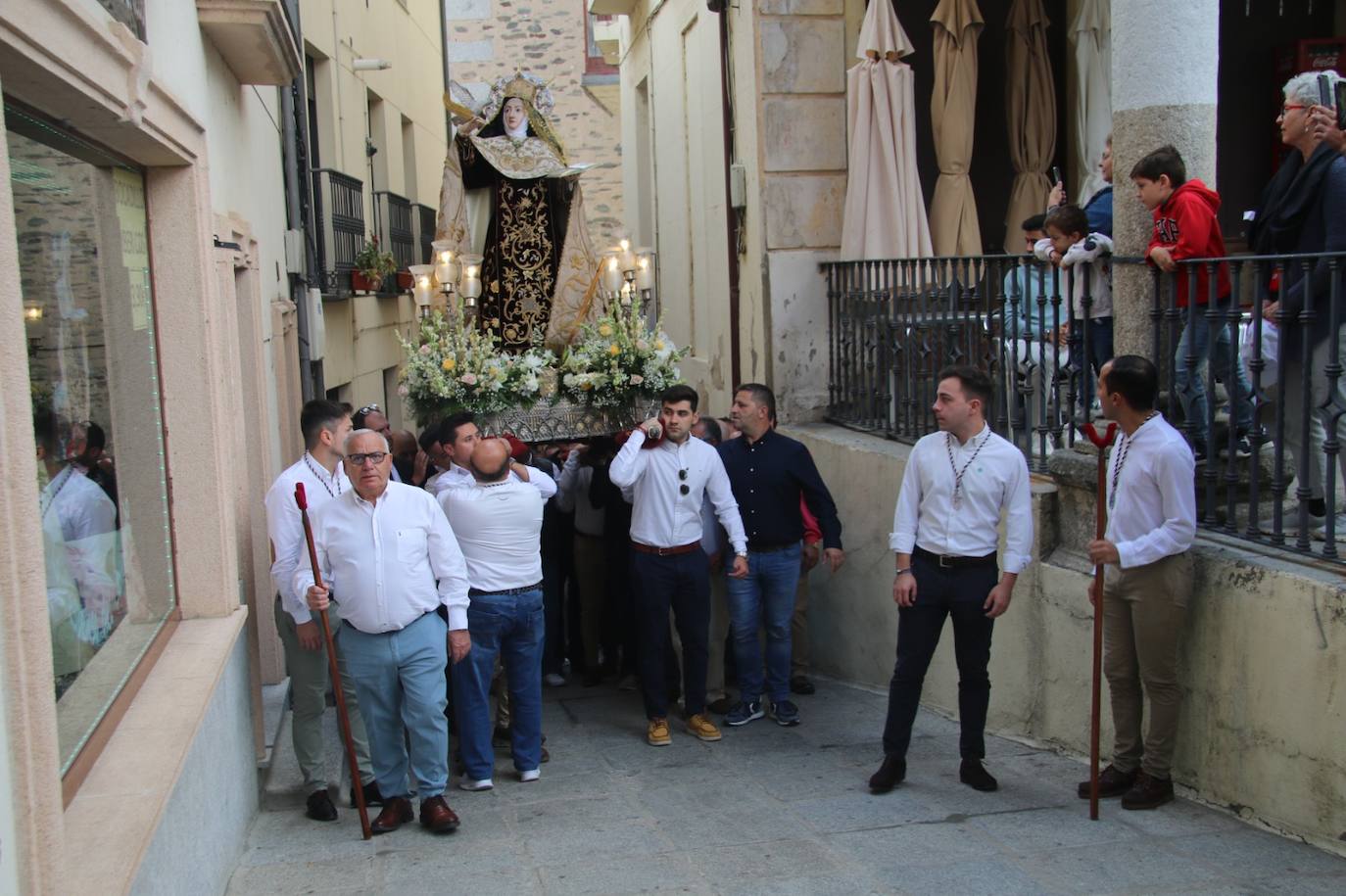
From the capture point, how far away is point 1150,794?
5.45 metres

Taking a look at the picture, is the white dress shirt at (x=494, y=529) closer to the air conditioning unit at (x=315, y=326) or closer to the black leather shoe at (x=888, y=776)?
the black leather shoe at (x=888, y=776)

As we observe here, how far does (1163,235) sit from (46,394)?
475cm

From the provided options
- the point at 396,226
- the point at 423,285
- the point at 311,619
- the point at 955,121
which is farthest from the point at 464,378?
the point at 396,226

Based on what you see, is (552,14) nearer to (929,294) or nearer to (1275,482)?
(929,294)

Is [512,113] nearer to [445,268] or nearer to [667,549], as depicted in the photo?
[445,268]

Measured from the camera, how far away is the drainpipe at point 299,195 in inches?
390

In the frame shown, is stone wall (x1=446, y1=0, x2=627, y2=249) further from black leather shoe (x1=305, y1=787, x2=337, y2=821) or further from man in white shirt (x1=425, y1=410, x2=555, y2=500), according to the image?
black leather shoe (x1=305, y1=787, x2=337, y2=821)

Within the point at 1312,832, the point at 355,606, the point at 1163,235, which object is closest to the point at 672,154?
the point at 1163,235

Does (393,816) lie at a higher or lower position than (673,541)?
lower

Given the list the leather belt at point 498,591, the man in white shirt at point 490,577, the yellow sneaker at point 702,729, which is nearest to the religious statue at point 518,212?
the yellow sneaker at point 702,729

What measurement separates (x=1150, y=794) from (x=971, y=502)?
53.6 inches

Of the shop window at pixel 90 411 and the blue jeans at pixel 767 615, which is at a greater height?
the shop window at pixel 90 411

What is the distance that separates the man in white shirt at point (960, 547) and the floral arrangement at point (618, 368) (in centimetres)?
295

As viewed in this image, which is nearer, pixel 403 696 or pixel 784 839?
pixel 784 839
